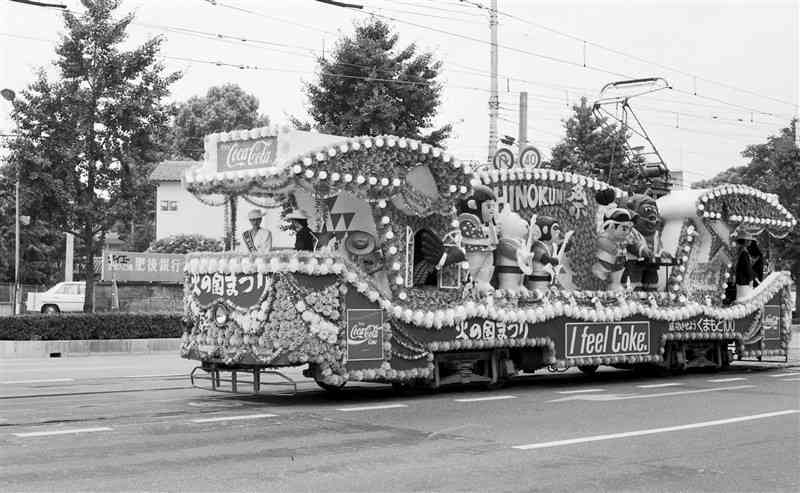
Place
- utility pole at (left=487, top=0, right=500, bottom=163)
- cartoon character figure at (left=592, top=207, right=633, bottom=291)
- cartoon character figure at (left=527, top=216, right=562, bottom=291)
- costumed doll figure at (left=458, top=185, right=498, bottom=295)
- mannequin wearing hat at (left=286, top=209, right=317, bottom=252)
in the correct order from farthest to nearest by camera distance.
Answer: utility pole at (left=487, top=0, right=500, bottom=163)
cartoon character figure at (left=592, top=207, right=633, bottom=291)
cartoon character figure at (left=527, top=216, right=562, bottom=291)
costumed doll figure at (left=458, top=185, right=498, bottom=295)
mannequin wearing hat at (left=286, top=209, right=317, bottom=252)

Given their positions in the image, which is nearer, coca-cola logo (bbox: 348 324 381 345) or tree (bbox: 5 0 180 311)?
coca-cola logo (bbox: 348 324 381 345)

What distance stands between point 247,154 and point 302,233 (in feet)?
5.38

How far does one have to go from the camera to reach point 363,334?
1420cm

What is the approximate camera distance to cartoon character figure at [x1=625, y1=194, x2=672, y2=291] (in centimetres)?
1914

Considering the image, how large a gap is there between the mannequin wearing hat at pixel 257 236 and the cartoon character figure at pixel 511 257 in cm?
416

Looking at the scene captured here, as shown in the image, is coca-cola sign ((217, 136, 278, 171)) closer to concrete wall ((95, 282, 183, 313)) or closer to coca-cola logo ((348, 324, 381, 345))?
coca-cola logo ((348, 324, 381, 345))

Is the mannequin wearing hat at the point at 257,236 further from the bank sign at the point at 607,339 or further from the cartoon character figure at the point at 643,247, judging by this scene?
the cartoon character figure at the point at 643,247

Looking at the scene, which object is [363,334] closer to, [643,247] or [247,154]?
[247,154]

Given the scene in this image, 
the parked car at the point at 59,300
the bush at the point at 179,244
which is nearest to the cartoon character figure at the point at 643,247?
the parked car at the point at 59,300

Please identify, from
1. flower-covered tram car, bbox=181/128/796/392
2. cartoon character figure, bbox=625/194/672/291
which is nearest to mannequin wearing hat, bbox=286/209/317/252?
flower-covered tram car, bbox=181/128/796/392

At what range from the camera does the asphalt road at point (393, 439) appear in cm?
844

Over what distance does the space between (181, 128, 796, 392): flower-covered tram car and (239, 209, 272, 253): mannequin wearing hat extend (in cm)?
39

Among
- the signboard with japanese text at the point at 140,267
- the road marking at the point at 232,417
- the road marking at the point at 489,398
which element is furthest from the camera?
the signboard with japanese text at the point at 140,267

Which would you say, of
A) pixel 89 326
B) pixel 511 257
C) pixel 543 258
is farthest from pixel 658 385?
pixel 89 326
